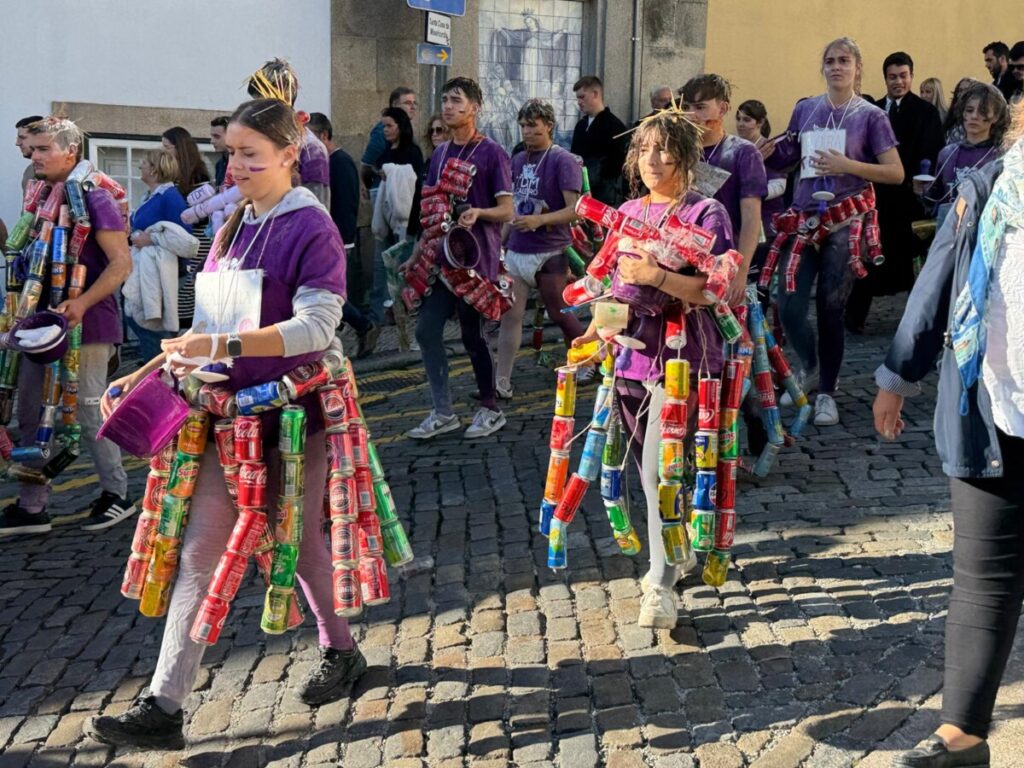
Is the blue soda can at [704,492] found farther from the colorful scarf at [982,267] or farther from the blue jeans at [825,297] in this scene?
the blue jeans at [825,297]

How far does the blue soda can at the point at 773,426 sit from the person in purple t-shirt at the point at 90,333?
10.2 ft

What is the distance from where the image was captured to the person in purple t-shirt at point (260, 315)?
4047 mm

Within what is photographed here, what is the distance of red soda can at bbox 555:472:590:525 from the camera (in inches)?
186

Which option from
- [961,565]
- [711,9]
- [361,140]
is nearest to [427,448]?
[961,565]

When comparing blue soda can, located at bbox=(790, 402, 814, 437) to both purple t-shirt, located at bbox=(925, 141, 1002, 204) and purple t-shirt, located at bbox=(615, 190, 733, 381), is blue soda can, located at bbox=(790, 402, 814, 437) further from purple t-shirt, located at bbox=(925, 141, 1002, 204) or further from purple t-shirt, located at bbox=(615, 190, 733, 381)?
purple t-shirt, located at bbox=(925, 141, 1002, 204)

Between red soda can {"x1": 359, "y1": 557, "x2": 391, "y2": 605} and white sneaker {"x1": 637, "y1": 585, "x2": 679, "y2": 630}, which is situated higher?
red soda can {"x1": 359, "y1": 557, "x2": 391, "y2": 605}

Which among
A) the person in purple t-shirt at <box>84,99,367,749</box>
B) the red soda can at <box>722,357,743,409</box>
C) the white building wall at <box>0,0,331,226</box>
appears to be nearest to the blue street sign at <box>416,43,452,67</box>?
the white building wall at <box>0,0,331,226</box>

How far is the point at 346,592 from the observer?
13.6ft

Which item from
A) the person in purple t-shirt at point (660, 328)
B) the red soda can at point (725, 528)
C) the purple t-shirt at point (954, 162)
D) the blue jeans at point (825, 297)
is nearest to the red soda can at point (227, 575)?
the person in purple t-shirt at point (660, 328)

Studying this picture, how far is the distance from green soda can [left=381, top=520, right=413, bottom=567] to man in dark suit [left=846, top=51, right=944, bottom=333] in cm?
695

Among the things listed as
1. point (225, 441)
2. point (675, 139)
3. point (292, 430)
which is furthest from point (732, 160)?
point (225, 441)

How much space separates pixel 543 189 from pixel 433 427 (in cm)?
164

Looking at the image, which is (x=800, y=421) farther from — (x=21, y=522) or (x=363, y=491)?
(x=21, y=522)

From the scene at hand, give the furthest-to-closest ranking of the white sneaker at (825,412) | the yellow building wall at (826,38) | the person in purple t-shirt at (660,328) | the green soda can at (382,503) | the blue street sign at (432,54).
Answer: the yellow building wall at (826,38) < the blue street sign at (432,54) < the white sneaker at (825,412) < the person in purple t-shirt at (660,328) < the green soda can at (382,503)
